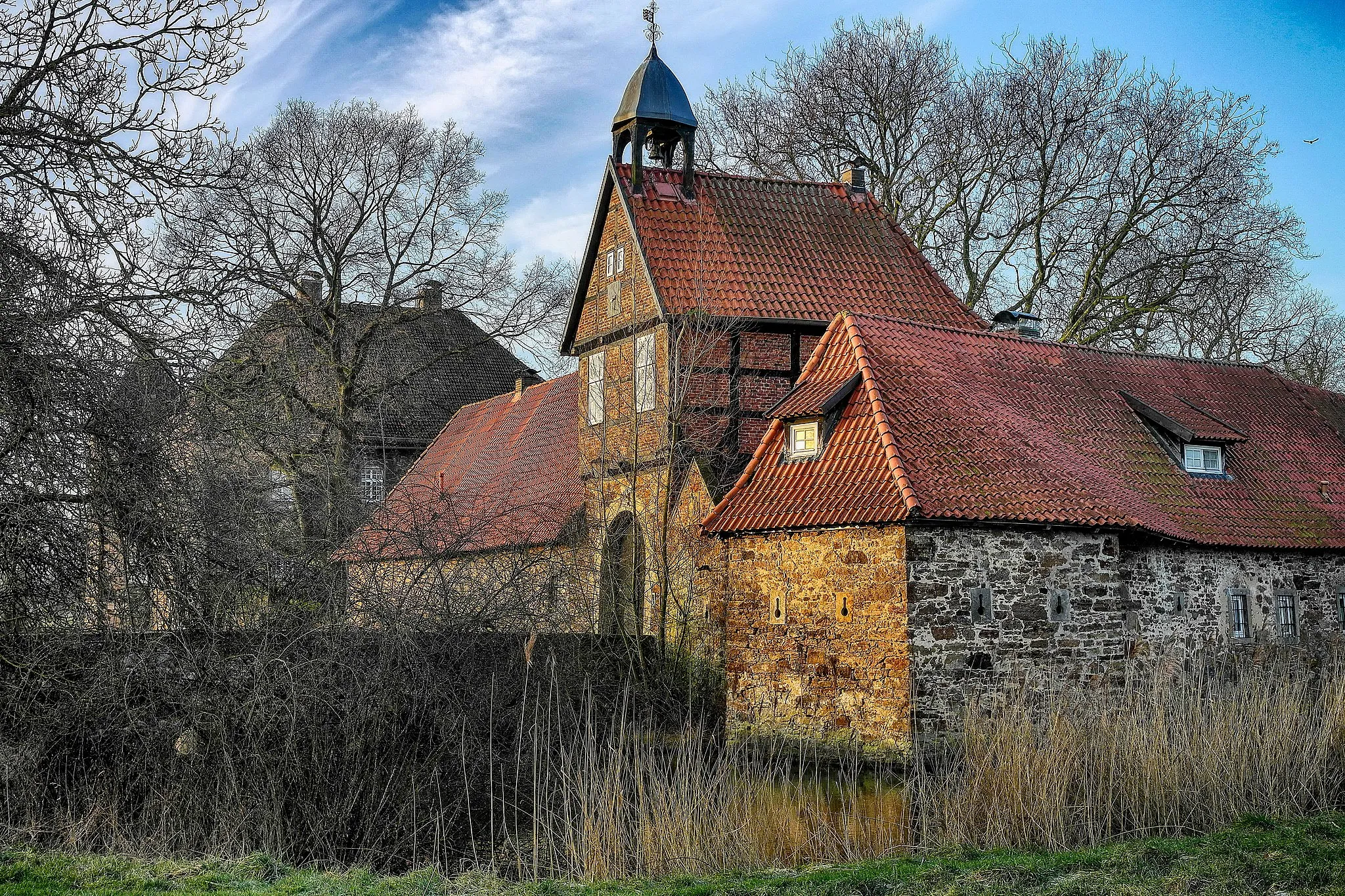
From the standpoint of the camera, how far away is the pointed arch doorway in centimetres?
1962

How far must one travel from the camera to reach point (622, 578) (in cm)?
2100

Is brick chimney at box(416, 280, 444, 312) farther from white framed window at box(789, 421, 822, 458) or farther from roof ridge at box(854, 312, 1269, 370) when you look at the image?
white framed window at box(789, 421, 822, 458)

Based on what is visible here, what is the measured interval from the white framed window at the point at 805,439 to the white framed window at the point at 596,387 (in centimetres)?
521

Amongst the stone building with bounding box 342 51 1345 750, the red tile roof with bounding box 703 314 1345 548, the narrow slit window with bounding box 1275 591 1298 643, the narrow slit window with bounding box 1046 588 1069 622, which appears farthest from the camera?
the narrow slit window with bounding box 1275 591 1298 643

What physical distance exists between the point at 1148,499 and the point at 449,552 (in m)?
9.26

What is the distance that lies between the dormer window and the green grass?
26.0 feet

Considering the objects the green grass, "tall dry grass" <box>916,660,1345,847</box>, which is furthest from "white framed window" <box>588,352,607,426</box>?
the green grass

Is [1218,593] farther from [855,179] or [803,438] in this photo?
[855,179]

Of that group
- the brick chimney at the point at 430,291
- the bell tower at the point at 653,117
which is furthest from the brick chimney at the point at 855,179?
the brick chimney at the point at 430,291

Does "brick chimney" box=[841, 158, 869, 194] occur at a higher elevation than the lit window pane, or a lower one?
higher

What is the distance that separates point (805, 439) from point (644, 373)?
419 cm

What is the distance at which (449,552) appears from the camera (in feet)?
46.6

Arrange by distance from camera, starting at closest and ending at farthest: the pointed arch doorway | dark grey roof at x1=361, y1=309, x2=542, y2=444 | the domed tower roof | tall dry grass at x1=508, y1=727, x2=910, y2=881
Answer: tall dry grass at x1=508, y1=727, x2=910, y2=881
the pointed arch doorway
the domed tower roof
dark grey roof at x1=361, y1=309, x2=542, y2=444

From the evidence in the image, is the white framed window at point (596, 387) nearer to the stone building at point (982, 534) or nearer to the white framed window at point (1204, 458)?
the stone building at point (982, 534)
